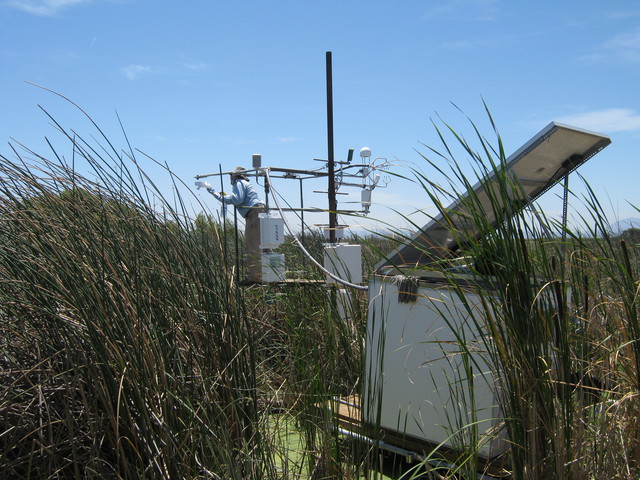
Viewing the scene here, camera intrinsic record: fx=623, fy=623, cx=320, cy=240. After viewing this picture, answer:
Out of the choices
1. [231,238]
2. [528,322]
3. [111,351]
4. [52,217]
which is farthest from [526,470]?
[231,238]

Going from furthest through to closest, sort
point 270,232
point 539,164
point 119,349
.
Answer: point 270,232 → point 539,164 → point 119,349

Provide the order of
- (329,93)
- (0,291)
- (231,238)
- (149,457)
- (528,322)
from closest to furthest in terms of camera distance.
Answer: (528,322)
(149,457)
(0,291)
(329,93)
(231,238)

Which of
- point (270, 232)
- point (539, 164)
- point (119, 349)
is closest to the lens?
point (119, 349)

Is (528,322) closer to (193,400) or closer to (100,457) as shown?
(193,400)

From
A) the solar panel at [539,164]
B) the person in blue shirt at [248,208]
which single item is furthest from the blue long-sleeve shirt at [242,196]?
the solar panel at [539,164]

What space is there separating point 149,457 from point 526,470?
3.93 feet

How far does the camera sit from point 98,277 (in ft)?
7.08

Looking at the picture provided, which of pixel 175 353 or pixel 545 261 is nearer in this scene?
pixel 545 261

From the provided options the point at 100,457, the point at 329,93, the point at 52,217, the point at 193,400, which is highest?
the point at 329,93

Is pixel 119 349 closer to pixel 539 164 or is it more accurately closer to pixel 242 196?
pixel 539 164

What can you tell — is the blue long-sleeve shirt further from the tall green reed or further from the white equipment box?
the tall green reed

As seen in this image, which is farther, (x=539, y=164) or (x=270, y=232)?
(x=270, y=232)

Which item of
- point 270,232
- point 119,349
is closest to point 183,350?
point 119,349

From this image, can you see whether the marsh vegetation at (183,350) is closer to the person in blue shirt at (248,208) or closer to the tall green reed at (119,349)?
the tall green reed at (119,349)
